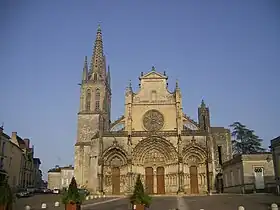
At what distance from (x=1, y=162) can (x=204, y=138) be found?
75.1ft

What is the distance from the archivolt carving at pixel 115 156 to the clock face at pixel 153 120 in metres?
4.33

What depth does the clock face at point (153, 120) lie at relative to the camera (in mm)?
39469

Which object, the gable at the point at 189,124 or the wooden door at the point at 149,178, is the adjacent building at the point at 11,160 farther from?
the gable at the point at 189,124

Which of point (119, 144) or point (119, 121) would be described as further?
point (119, 121)

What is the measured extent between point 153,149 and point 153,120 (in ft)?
11.6

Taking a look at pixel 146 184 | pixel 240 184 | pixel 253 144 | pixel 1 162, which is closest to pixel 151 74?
pixel 146 184

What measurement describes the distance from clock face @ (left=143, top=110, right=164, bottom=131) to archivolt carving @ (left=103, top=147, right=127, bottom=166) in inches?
170

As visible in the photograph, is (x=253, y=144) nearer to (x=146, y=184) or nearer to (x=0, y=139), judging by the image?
(x=146, y=184)

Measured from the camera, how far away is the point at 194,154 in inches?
1494

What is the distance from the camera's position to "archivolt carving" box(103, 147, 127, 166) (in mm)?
37969

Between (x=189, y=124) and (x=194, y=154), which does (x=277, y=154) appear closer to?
(x=194, y=154)

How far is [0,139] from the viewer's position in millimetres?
35406

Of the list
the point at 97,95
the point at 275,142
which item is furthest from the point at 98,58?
the point at 275,142

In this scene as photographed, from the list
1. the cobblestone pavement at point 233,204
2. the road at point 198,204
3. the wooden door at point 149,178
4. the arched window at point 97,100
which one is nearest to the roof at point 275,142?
the road at point 198,204
